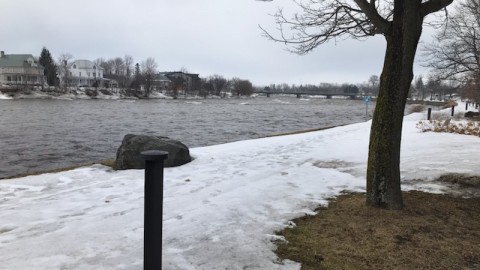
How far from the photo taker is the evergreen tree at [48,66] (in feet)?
323

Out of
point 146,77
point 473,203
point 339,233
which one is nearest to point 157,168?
point 339,233

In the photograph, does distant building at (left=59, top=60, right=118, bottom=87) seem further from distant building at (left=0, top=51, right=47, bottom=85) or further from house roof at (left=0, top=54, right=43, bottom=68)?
distant building at (left=0, top=51, right=47, bottom=85)

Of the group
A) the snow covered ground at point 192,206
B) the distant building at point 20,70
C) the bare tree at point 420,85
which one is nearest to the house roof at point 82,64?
the distant building at point 20,70

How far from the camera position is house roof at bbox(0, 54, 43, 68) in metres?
96.4

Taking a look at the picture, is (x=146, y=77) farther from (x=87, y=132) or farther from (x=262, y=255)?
(x=262, y=255)

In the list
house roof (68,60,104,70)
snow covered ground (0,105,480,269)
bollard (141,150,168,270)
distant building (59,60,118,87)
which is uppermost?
house roof (68,60,104,70)

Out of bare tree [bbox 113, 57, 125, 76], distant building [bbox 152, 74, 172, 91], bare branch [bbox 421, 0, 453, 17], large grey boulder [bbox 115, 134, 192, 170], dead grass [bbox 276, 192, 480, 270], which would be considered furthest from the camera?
bare tree [bbox 113, 57, 125, 76]

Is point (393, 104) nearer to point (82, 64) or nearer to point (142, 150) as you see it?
point (142, 150)

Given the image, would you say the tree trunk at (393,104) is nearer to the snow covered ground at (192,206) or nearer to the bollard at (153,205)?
the snow covered ground at (192,206)

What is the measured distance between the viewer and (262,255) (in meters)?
4.00

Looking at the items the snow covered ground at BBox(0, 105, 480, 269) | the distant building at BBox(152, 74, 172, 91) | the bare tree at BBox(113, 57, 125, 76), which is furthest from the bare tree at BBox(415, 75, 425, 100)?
the snow covered ground at BBox(0, 105, 480, 269)

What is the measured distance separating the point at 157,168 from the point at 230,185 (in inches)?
172

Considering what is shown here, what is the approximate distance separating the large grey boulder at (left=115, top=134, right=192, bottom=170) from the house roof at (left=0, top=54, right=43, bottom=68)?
3948 inches

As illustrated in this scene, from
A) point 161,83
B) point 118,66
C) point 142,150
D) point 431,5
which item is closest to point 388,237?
point 431,5
